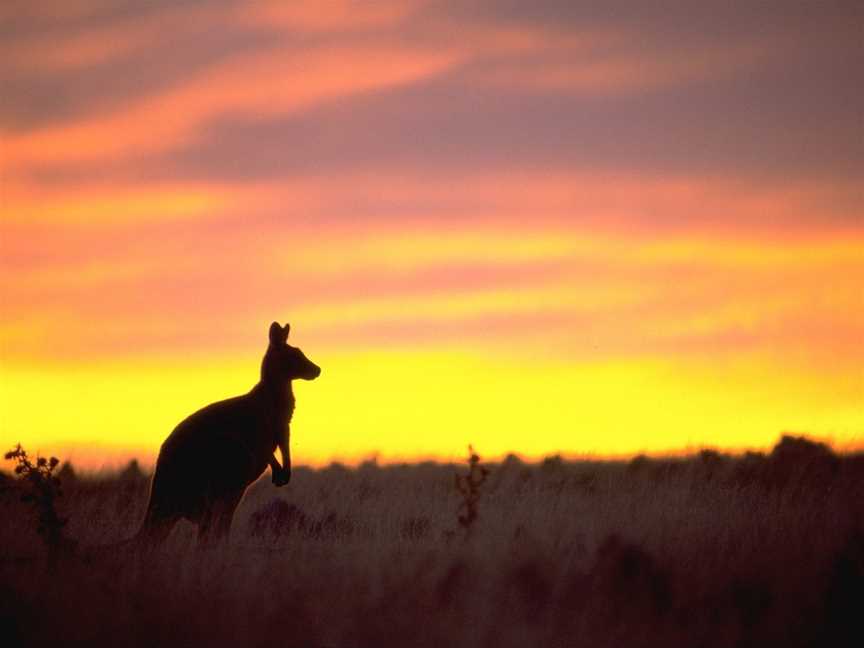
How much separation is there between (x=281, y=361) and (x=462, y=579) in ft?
11.7

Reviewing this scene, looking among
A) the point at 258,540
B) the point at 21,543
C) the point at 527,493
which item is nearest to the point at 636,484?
the point at 527,493

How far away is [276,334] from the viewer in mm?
12336

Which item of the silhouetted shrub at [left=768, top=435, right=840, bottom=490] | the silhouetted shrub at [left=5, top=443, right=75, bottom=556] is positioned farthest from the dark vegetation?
the silhouetted shrub at [left=768, top=435, right=840, bottom=490]

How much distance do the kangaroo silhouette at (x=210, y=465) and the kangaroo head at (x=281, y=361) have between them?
34 cm

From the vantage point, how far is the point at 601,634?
27.9ft

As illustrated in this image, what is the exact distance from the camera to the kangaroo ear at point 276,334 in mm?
12320

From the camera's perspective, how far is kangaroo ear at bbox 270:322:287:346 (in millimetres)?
12320

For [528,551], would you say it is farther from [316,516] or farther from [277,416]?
[316,516]

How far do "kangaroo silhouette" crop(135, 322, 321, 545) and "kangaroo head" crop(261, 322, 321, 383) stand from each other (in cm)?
34

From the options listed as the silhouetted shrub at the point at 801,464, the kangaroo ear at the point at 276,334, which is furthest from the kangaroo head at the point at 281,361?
the silhouetted shrub at the point at 801,464

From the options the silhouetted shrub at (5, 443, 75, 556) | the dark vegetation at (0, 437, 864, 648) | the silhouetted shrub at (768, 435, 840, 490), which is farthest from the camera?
the silhouetted shrub at (768, 435, 840, 490)

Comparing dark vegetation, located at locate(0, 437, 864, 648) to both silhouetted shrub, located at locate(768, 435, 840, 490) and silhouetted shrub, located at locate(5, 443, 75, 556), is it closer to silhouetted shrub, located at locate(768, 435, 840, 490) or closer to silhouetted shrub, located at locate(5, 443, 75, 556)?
silhouetted shrub, located at locate(5, 443, 75, 556)

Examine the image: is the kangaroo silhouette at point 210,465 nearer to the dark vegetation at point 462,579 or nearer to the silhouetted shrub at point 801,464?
the dark vegetation at point 462,579

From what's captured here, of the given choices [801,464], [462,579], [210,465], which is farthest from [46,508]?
[801,464]
